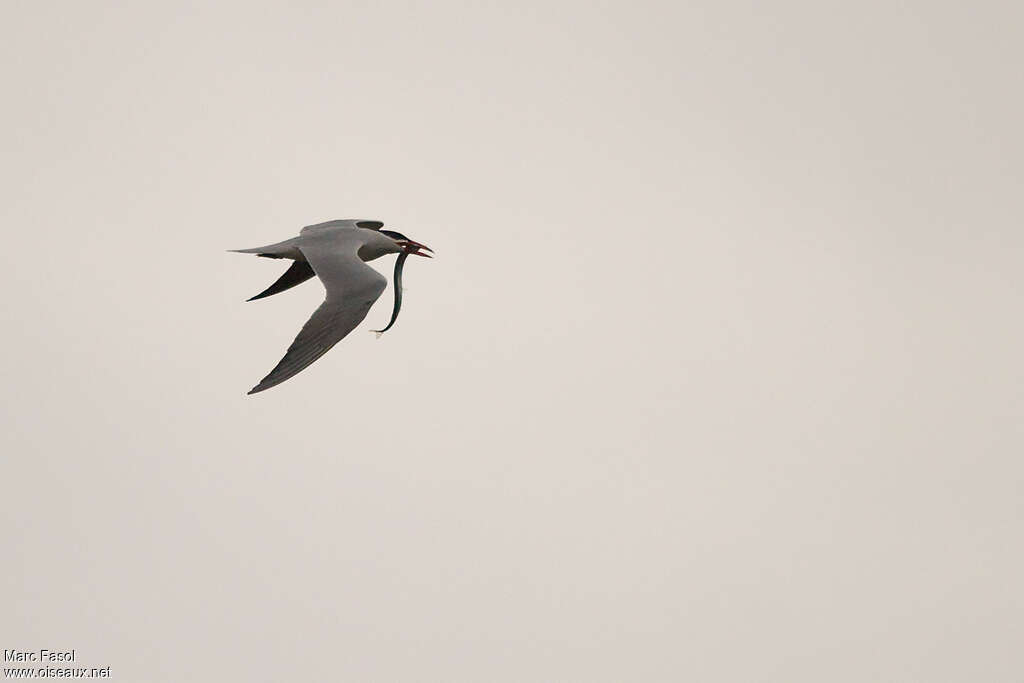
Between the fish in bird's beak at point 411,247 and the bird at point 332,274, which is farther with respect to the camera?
the fish in bird's beak at point 411,247

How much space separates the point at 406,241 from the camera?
90.1 ft

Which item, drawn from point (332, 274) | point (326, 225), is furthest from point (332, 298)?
point (326, 225)

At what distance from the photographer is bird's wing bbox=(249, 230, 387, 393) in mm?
21609

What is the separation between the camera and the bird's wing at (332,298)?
2161 cm

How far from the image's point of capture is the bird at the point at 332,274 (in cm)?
2183

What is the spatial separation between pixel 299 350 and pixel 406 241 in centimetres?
601

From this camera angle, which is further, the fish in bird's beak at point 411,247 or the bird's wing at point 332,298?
the fish in bird's beak at point 411,247

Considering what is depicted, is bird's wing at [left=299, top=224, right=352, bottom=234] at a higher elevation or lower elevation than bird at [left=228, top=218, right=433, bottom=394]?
higher

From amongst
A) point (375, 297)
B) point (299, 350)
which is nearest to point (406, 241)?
point (375, 297)

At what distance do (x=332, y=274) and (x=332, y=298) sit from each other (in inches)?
37.9

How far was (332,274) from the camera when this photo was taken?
24078 mm

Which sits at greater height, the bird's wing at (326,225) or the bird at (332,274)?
the bird's wing at (326,225)

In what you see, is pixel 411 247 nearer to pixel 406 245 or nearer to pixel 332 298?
pixel 406 245

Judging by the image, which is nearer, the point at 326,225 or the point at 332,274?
the point at 332,274
